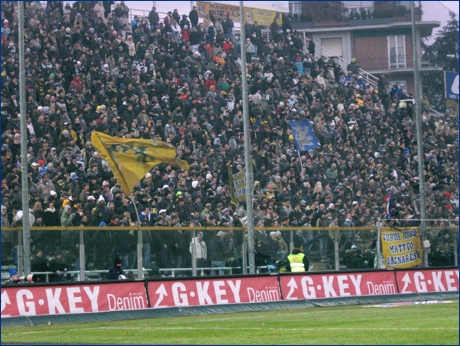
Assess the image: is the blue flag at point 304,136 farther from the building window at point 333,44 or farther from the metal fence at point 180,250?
the building window at point 333,44

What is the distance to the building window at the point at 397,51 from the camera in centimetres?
5538

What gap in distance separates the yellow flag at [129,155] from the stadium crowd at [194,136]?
1.31 meters

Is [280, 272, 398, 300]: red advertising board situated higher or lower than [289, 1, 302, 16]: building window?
lower

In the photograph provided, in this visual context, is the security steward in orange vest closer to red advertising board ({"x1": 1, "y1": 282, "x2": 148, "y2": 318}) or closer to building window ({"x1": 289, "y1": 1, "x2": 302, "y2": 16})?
red advertising board ({"x1": 1, "y1": 282, "x2": 148, "y2": 318})

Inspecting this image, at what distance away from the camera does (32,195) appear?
998 inches

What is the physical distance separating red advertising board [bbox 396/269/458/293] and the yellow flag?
7.17m

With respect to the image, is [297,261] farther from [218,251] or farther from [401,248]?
[401,248]

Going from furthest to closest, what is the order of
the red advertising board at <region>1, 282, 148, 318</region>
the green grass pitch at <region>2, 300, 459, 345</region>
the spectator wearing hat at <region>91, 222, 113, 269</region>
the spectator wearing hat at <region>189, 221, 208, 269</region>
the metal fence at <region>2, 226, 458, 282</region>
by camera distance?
the spectator wearing hat at <region>189, 221, 208, 269</region> → the spectator wearing hat at <region>91, 222, 113, 269</region> → the metal fence at <region>2, 226, 458, 282</region> → the red advertising board at <region>1, 282, 148, 318</region> → the green grass pitch at <region>2, 300, 459, 345</region>

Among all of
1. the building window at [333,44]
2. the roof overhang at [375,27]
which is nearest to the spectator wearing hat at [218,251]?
the roof overhang at [375,27]

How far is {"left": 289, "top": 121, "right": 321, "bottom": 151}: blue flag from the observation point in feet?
122

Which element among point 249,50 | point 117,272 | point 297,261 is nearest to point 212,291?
point 117,272

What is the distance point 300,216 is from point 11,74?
10025 millimetres

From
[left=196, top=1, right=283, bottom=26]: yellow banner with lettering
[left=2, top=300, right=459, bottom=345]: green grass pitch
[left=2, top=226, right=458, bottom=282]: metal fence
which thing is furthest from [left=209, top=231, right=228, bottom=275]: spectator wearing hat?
[left=196, top=1, right=283, bottom=26]: yellow banner with lettering

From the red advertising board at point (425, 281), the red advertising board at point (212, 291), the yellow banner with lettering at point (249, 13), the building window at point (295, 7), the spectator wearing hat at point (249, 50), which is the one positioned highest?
the building window at point (295, 7)
